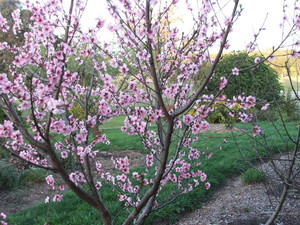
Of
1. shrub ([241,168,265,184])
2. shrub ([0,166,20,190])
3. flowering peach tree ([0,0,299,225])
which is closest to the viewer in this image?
flowering peach tree ([0,0,299,225])

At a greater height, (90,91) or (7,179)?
(90,91)

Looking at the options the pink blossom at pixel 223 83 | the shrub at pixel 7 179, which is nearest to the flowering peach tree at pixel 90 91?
the pink blossom at pixel 223 83

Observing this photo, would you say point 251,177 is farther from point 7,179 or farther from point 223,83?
point 7,179

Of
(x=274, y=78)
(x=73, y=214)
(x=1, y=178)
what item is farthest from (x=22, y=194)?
(x=274, y=78)

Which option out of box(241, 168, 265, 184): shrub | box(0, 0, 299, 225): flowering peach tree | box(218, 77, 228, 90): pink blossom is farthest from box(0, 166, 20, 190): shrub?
box(218, 77, 228, 90): pink blossom

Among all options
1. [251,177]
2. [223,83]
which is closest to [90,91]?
[223,83]

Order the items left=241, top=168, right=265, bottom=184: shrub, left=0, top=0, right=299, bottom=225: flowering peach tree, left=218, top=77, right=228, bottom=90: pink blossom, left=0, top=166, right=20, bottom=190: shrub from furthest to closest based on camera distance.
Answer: left=0, top=166, right=20, bottom=190: shrub
left=241, top=168, right=265, bottom=184: shrub
left=218, top=77, right=228, bottom=90: pink blossom
left=0, top=0, right=299, bottom=225: flowering peach tree

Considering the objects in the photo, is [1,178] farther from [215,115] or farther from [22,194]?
[215,115]

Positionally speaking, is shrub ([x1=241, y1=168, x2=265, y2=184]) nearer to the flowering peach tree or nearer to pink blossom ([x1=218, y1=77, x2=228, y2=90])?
the flowering peach tree

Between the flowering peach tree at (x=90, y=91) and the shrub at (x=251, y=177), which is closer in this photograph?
the flowering peach tree at (x=90, y=91)

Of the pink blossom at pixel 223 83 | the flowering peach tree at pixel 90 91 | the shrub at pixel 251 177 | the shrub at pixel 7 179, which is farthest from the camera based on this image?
the shrub at pixel 7 179

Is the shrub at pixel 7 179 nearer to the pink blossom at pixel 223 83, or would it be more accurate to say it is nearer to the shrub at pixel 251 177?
the shrub at pixel 251 177

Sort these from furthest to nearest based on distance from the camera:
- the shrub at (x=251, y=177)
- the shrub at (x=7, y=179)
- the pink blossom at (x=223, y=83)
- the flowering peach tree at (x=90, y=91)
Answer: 1. the shrub at (x=7, y=179)
2. the shrub at (x=251, y=177)
3. the pink blossom at (x=223, y=83)
4. the flowering peach tree at (x=90, y=91)

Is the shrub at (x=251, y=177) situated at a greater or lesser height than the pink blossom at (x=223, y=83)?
lesser
